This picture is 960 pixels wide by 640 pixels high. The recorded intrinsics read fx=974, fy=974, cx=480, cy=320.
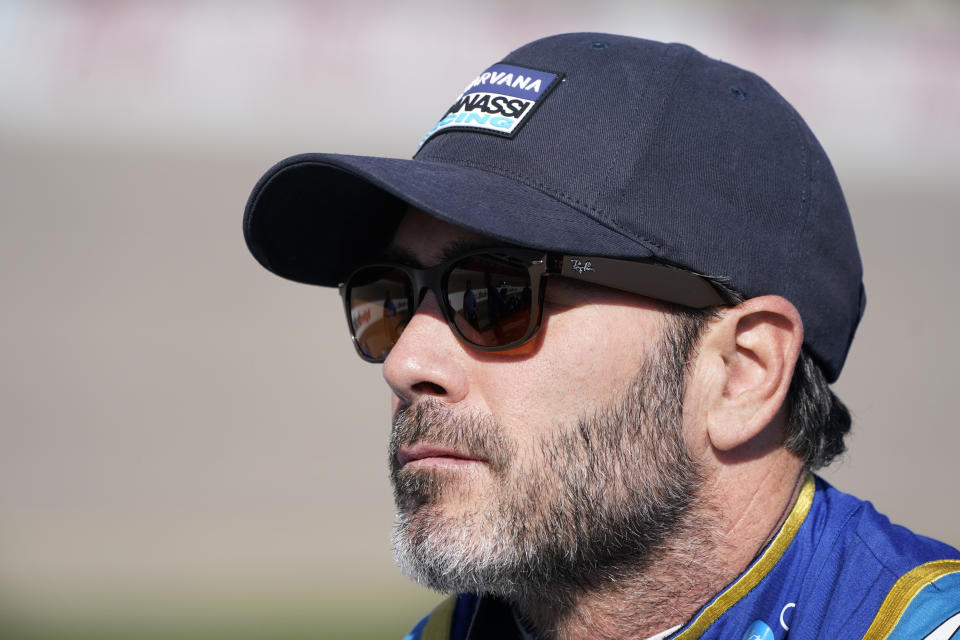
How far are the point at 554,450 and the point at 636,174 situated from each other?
0.52 meters

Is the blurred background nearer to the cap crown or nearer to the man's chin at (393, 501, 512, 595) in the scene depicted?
the man's chin at (393, 501, 512, 595)

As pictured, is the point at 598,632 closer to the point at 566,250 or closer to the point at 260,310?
the point at 566,250

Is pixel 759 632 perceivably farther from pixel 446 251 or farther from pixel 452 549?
pixel 446 251

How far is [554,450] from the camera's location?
177 centimetres

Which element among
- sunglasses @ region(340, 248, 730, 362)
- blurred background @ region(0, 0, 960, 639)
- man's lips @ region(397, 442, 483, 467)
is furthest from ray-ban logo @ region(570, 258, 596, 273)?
blurred background @ region(0, 0, 960, 639)

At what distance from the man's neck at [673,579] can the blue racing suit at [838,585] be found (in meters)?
0.04

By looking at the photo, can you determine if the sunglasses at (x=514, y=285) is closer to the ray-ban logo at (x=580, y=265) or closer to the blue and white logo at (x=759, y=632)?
the ray-ban logo at (x=580, y=265)

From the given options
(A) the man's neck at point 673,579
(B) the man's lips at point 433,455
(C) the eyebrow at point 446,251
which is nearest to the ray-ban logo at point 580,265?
(C) the eyebrow at point 446,251

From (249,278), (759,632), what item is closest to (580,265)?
(759,632)

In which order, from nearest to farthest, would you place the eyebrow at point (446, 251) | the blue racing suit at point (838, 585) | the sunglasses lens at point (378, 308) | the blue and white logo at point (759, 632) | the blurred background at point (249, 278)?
the blue racing suit at point (838, 585)
the blue and white logo at point (759, 632)
the eyebrow at point (446, 251)
the sunglasses lens at point (378, 308)
the blurred background at point (249, 278)

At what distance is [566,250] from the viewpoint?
Answer: 5.57ft

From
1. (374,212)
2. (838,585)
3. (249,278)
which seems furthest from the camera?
(249,278)

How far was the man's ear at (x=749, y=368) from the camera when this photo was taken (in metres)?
1.83

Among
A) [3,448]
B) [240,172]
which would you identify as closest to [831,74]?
[240,172]
